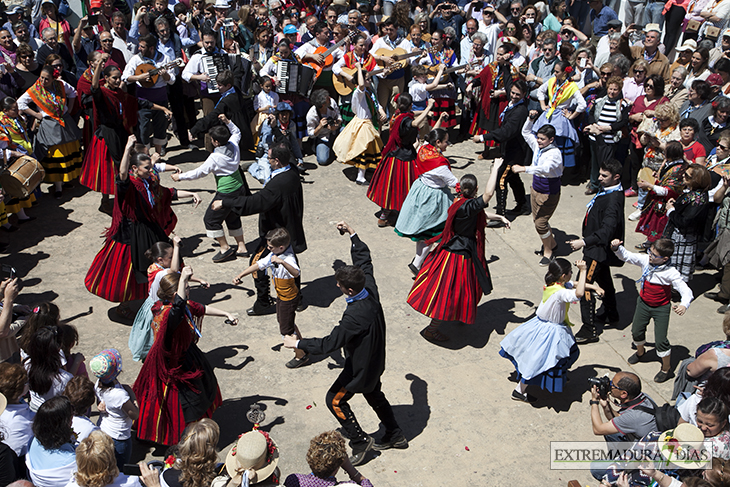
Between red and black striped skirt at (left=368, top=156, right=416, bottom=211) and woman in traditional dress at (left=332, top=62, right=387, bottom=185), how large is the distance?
44.7 inches

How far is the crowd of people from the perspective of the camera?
446 centimetres

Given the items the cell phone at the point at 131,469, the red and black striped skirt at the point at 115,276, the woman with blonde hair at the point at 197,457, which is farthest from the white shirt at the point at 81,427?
the red and black striped skirt at the point at 115,276

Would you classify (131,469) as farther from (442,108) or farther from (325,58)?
(442,108)

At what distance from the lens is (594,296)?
653cm

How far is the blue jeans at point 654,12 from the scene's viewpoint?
12.3 metres

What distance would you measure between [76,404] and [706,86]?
7.87 meters

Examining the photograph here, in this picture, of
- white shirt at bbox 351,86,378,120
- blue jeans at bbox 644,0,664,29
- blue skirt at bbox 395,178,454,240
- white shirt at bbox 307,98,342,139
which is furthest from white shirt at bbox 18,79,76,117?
blue jeans at bbox 644,0,664,29

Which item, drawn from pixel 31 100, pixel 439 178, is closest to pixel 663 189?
pixel 439 178

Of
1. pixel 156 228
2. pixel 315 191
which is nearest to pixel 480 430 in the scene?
pixel 156 228

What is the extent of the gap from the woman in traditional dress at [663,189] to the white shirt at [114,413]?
5.06 m

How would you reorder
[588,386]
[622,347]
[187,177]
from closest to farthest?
[588,386]
[622,347]
[187,177]

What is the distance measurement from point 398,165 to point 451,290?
2653 millimetres

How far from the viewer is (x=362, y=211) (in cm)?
919

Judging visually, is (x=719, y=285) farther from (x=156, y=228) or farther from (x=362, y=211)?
(x=156, y=228)
